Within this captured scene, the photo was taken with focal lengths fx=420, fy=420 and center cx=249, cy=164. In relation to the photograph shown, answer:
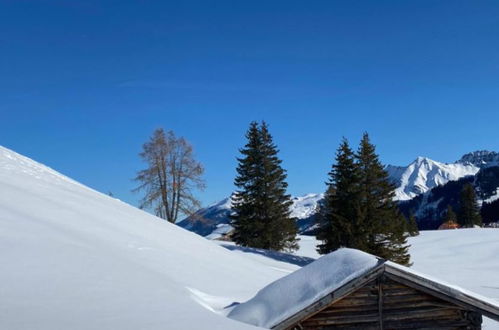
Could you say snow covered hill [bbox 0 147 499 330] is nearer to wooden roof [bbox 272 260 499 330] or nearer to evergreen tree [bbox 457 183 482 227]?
wooden roof [bbox 272 260 499 330]

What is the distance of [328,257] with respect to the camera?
9320 millimetres

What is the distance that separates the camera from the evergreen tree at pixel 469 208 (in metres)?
87.5

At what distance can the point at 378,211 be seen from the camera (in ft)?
92.4

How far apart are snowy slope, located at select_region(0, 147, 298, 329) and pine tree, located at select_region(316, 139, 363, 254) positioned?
440 inches

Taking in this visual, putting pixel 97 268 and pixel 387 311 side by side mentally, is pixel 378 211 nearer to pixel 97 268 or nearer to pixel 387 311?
pixel 387 311

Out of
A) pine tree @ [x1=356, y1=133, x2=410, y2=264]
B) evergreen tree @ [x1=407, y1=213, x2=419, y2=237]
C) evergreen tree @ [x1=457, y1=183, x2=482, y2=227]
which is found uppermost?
evergreen tree @ [x1=457, y1=183, x2=482, y2=227]

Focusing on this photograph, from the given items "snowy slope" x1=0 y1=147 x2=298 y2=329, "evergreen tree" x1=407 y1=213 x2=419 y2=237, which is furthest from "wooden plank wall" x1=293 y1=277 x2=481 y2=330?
"evergreen tree" x1=407 y1=213 x2=419 y2=237

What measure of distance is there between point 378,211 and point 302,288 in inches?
826

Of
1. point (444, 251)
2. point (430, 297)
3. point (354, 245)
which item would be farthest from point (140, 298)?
point (444, 251)

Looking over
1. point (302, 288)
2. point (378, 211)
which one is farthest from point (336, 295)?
point (378, 211)

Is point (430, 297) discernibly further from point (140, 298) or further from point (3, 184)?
point (3, 184)

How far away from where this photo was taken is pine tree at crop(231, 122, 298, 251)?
107 ft

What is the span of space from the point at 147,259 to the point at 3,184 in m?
5.86

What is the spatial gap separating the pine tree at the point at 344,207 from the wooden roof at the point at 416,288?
19414 millimetres
